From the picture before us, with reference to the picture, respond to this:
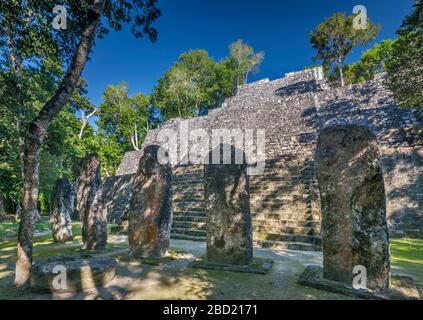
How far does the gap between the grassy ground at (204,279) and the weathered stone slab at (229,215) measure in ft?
1.44

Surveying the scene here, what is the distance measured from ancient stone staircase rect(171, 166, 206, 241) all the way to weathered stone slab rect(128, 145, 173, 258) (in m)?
2.54

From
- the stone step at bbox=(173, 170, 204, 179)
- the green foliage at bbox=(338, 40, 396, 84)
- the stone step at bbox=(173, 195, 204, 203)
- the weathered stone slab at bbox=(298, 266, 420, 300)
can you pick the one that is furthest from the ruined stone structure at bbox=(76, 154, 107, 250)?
the green foliage at bbox=(338, 40, 396, 84)

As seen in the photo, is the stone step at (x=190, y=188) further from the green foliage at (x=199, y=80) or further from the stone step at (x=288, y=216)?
the green foliage at (x=199, y=80)

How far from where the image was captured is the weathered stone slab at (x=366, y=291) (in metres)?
3.12

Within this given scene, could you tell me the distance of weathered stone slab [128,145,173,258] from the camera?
554cm

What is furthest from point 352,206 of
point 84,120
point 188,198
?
point 84,120

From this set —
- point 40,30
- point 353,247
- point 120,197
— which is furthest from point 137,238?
point 120,197

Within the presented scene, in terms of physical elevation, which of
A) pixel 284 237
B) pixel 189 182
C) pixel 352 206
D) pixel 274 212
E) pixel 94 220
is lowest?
pixel 284 237

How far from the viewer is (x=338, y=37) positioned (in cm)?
2317

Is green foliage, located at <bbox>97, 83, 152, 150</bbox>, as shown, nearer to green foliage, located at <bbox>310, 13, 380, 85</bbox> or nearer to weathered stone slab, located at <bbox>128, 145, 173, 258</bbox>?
green foliage, located at <bbox>310, 13, 380, 85</bbox>

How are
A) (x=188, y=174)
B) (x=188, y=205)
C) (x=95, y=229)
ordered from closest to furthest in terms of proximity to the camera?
(x=95, y=229)
(x=188, y=205)
(x=188, y=174)

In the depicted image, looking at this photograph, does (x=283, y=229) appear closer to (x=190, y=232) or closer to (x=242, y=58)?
(x=190, y=232)

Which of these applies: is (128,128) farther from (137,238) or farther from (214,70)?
(137,238)

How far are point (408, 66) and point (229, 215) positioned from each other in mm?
8635
